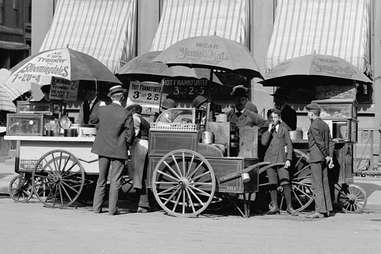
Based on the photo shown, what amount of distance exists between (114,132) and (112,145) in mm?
205

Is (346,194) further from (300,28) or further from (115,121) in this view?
(300,28)

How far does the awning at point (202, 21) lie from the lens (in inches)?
698

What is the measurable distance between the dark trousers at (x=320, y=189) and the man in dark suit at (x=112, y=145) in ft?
9.78

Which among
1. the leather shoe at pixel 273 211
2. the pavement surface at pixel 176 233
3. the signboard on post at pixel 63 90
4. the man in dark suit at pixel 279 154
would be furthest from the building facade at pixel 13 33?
the leather shoe at pixel 273 211

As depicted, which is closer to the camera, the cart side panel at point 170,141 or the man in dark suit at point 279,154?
the cart side panel at point 170,141

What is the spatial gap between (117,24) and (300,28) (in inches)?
214

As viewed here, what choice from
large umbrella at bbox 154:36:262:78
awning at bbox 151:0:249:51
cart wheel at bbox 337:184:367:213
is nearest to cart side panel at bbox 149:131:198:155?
large umbrella at bbox 154:36:262:78

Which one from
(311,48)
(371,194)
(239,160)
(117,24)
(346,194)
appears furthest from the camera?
(117,24)

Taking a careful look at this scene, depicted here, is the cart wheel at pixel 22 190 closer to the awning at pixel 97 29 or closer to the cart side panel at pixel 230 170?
the cart side panel at pixel 230 170

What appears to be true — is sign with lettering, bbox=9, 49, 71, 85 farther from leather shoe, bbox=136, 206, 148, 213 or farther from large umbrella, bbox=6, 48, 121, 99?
leather shoe, bbox=136, 206, 148, 213

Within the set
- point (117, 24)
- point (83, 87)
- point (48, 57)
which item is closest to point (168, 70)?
point (83, 87)

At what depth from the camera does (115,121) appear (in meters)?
9.95

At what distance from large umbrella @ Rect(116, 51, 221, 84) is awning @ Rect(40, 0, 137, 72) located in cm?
472

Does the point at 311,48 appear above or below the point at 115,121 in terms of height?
above
